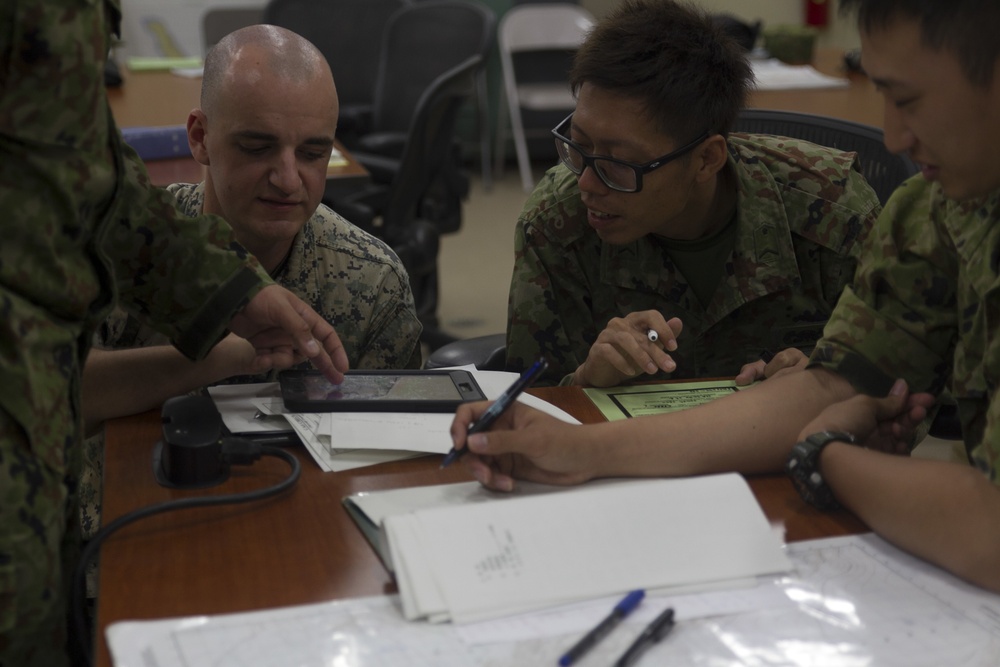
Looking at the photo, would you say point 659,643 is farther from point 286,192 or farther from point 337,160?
point 337,160

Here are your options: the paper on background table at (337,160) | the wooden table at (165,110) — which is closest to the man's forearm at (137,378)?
the wooden table at (165,110)

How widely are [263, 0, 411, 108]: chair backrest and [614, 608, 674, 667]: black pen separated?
11.2 ft

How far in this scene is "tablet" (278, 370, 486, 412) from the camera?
127 centimetres

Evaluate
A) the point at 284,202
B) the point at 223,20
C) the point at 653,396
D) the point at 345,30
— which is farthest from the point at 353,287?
the point at 223,20

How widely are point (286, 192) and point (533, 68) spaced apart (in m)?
4.59

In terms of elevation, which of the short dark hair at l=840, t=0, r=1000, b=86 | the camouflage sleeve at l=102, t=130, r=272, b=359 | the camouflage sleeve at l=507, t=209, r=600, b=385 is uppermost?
the short dark hair at l=840, t=0, r=1000, b=86

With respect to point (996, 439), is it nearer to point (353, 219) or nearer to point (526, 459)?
point (526, 459)

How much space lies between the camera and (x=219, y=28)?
5.11 meters

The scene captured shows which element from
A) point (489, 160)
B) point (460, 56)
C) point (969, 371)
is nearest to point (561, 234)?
point (969, 371)

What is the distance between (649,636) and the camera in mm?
856

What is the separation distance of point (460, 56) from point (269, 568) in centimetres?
296

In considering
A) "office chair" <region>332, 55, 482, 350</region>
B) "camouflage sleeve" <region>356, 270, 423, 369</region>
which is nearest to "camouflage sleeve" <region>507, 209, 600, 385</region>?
"camouflage sleeve" <region>356, 270, 423, 369</region>

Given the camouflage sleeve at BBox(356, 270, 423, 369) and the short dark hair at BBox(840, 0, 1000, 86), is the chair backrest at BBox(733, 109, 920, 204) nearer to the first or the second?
the camouflage sleeve at BBox(356, 270, 423, 369)

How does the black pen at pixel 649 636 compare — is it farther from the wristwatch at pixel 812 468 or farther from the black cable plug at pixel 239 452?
the black cable plug at pixel 239 452
